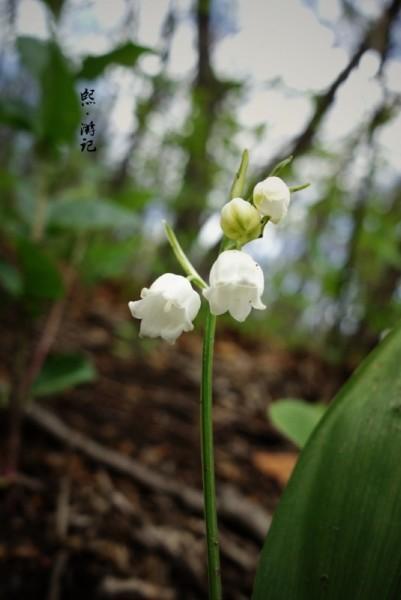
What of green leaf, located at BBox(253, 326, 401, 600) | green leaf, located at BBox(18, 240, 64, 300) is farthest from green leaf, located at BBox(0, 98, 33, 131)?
green leaf, located at BBox(253, 326, 401, 600)

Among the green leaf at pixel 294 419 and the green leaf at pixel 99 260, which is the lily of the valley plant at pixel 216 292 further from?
the green leaf at pixel 99 260

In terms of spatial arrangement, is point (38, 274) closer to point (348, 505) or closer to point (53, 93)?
point (53, 93)

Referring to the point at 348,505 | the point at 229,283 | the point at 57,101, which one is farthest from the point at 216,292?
the point at 57,101

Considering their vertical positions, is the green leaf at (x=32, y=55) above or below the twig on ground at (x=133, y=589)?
Result: above

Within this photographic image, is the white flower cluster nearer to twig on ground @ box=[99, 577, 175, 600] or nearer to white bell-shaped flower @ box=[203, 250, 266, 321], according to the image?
white bell-shaped flower @ box=[203, 250, 266, 321]

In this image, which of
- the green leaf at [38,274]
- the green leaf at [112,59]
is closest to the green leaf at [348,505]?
the green leaf at [38,274]
